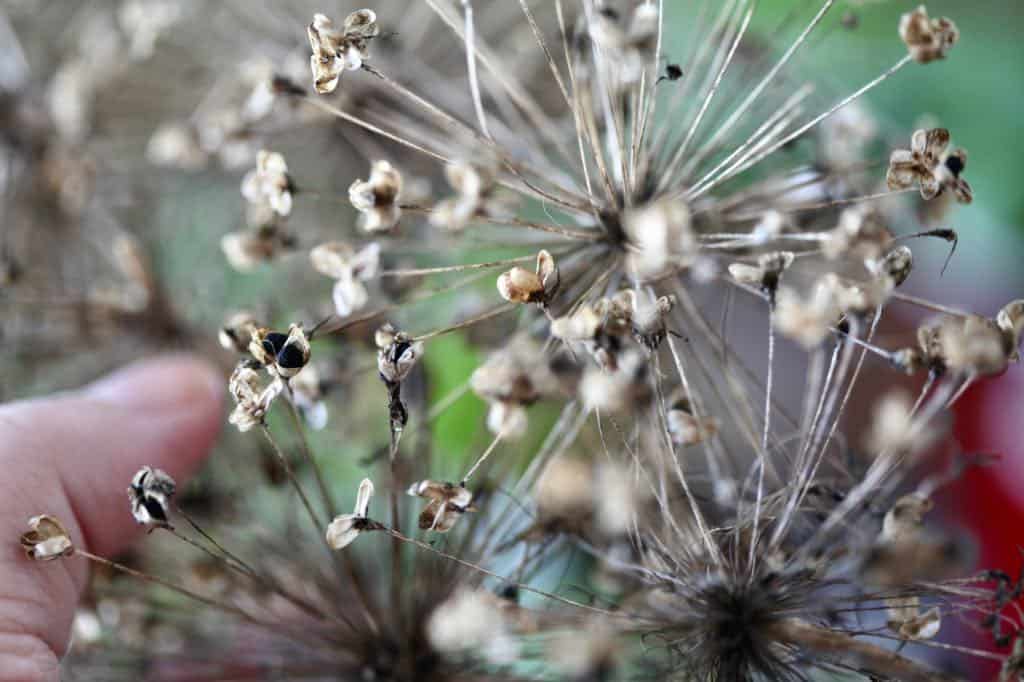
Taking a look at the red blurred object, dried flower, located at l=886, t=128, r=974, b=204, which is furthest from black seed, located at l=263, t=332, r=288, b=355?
the red blurred object

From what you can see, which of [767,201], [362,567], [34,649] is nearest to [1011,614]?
[767,201]

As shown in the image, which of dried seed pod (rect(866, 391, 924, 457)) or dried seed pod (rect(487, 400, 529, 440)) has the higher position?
dried seed pod (rect(866, 391, 924, 457))

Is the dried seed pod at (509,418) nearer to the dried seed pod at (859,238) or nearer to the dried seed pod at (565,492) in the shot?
the dried seed pod at (565,492)

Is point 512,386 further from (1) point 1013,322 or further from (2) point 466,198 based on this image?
(1) point 1013,322

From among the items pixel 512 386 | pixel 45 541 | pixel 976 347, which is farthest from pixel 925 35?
pixel 45 541

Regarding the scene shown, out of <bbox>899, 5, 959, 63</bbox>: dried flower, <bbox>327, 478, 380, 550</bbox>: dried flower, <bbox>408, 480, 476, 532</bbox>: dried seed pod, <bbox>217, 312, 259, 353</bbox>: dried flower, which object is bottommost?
<bbox>327, 478, 380, 550</bbox>: dried flower

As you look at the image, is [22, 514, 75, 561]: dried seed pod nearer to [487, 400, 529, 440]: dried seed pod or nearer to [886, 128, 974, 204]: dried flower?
[487, 400, 529, 440]: dried seed pod
